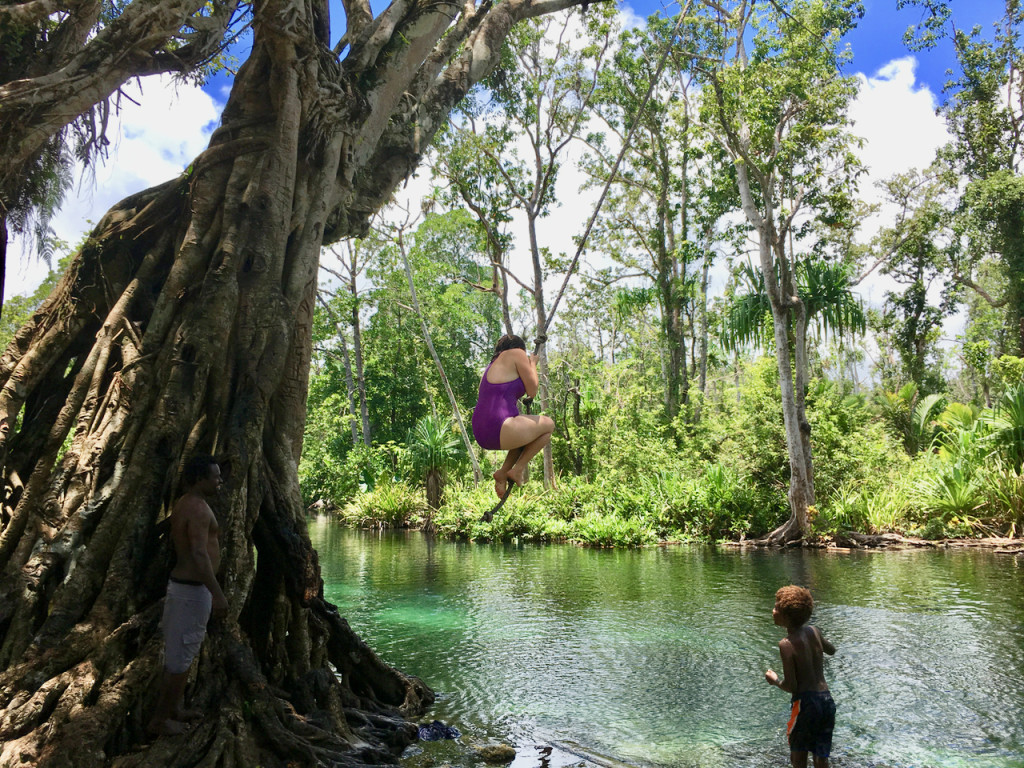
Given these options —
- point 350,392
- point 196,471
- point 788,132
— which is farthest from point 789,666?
point 350,392

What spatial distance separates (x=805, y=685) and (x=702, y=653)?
3427mm

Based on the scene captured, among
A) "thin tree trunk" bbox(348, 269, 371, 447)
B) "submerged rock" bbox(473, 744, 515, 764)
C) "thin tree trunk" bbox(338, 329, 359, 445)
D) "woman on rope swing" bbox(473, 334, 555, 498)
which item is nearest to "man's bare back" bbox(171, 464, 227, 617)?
"submerged rock" bbox(473, 744, 515, 764)

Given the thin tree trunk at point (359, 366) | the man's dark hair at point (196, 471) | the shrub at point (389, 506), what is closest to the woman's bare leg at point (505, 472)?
the man's dark hair at point (196, 471)

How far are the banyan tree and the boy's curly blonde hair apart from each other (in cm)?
243

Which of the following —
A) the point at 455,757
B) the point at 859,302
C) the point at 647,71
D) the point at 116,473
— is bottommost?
the point at 455,757

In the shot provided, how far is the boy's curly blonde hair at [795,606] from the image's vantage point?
150 inches

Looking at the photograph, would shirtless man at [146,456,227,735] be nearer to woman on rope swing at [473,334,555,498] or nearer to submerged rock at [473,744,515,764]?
submerged rock at [473,744,515,764]

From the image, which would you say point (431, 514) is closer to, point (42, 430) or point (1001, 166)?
Result: point (42, 430)

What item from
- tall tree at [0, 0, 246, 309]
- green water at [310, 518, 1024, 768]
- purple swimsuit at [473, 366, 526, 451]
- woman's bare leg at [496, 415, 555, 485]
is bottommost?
green water at [310, 518, 1024, 768]

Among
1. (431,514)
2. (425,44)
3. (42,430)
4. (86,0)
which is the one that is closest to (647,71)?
(431,514)

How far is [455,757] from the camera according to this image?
4.64 m

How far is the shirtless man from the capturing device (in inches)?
160

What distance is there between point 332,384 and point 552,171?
16.0 m

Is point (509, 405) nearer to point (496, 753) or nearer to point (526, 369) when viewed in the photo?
point (526, 369)
